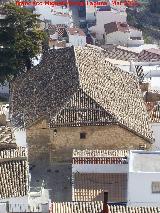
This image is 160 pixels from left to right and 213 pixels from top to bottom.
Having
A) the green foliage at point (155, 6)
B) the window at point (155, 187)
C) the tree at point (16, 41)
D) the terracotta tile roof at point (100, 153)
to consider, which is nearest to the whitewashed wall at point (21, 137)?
the terracotta tile roof at point (100, 153)

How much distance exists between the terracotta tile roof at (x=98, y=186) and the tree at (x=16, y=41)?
53.3 feet

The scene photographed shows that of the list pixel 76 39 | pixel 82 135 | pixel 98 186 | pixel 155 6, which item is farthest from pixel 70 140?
pixel 155 6

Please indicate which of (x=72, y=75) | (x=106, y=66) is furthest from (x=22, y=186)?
(x=106, y=66)

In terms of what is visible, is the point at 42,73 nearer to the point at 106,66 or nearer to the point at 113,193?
the point at 106,66

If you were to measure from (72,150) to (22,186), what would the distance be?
6917 mm

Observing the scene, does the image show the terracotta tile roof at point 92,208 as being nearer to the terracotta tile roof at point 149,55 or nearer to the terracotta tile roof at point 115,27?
the terracotta tile roof at point 149,55

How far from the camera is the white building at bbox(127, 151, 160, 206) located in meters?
27.4

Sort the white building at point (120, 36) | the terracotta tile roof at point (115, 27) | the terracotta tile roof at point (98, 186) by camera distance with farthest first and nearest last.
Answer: the terracotta tile roof at point (115, 27)
the white building at point (120, 36)
the terracotta tile roof at point (98, 186)

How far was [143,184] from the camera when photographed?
27609 mm

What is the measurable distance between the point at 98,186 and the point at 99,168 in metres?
1.04

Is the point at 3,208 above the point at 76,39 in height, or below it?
below

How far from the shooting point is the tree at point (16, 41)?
144 feet

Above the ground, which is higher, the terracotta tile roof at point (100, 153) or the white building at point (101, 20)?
the white building at point (101, 20)

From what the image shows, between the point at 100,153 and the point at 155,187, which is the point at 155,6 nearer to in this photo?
the point at 100,153
